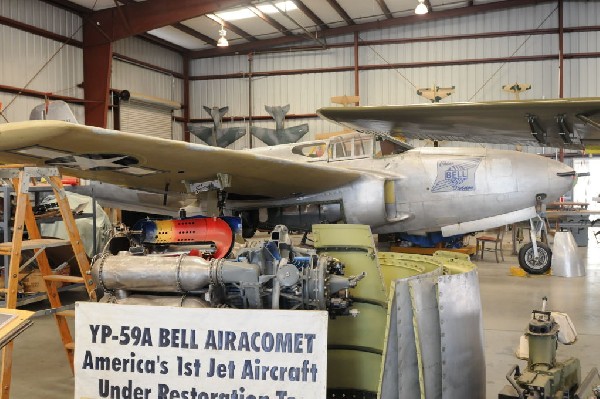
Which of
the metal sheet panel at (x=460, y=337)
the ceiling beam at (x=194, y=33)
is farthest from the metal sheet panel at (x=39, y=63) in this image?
the metal sheet panel at (x=460, y=337)

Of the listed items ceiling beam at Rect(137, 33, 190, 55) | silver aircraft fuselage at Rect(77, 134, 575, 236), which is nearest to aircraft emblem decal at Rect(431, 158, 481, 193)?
silver aircraft fuselage at Rect(77, 134, 575, 236)

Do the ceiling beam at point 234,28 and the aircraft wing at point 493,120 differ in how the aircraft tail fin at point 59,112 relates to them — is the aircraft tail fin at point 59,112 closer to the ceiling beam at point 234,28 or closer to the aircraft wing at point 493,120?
the aircraft wing at point 493,120

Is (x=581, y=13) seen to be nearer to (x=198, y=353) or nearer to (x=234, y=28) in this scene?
(x=234, y=28)

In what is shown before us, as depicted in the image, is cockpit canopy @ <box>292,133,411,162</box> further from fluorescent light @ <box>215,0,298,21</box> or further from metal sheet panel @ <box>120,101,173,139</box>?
metal sheet panel @ <box>120,101,173,139</box>

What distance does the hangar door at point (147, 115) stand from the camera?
55.4 ft

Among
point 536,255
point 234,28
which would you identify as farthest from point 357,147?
point 234,28

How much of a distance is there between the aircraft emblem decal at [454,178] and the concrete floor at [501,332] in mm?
1492

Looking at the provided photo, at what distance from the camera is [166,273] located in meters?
3.31

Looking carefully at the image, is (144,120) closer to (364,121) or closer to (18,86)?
(18,86)

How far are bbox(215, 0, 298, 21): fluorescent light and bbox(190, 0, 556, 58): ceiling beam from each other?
8.20 ft

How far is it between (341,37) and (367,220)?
12994 mm

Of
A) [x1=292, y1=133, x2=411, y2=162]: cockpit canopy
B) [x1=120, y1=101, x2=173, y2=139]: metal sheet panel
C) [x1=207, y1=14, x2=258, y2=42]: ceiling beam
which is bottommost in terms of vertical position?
[x1=292, y1=133, x2=411, y2=162]: cockpit canopy

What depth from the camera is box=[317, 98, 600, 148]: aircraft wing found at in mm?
2521

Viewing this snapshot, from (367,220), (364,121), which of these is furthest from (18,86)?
(364,121)
